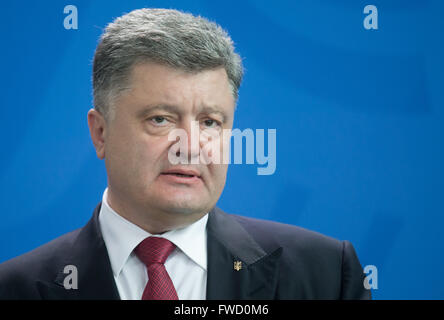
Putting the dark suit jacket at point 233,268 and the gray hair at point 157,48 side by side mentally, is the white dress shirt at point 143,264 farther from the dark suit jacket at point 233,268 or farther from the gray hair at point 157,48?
the gray hair at point 157,48

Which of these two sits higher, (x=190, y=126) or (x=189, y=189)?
(x=190, y=126)

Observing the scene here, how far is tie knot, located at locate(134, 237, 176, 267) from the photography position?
102 inches

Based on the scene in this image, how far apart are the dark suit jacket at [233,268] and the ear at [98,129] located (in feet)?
0.88

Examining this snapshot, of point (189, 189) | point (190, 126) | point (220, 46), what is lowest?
point (189, 189)

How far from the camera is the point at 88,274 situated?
8.55 ft

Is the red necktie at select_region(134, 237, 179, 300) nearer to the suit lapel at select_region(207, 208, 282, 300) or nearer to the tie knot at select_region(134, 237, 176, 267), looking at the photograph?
the tie knot at select_region(134, 237, 176, 267)

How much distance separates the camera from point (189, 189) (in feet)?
8.29

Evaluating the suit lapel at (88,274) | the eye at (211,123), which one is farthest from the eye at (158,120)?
the suit lapel at (88,274)

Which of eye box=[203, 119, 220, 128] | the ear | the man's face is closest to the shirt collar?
the man's face

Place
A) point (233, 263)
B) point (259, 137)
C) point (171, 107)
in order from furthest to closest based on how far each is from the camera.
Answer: point (259, 137)
point (233, 263)
point (171, 107)

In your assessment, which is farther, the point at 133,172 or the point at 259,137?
the point at 259,137

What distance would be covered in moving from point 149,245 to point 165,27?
34.1 inches
